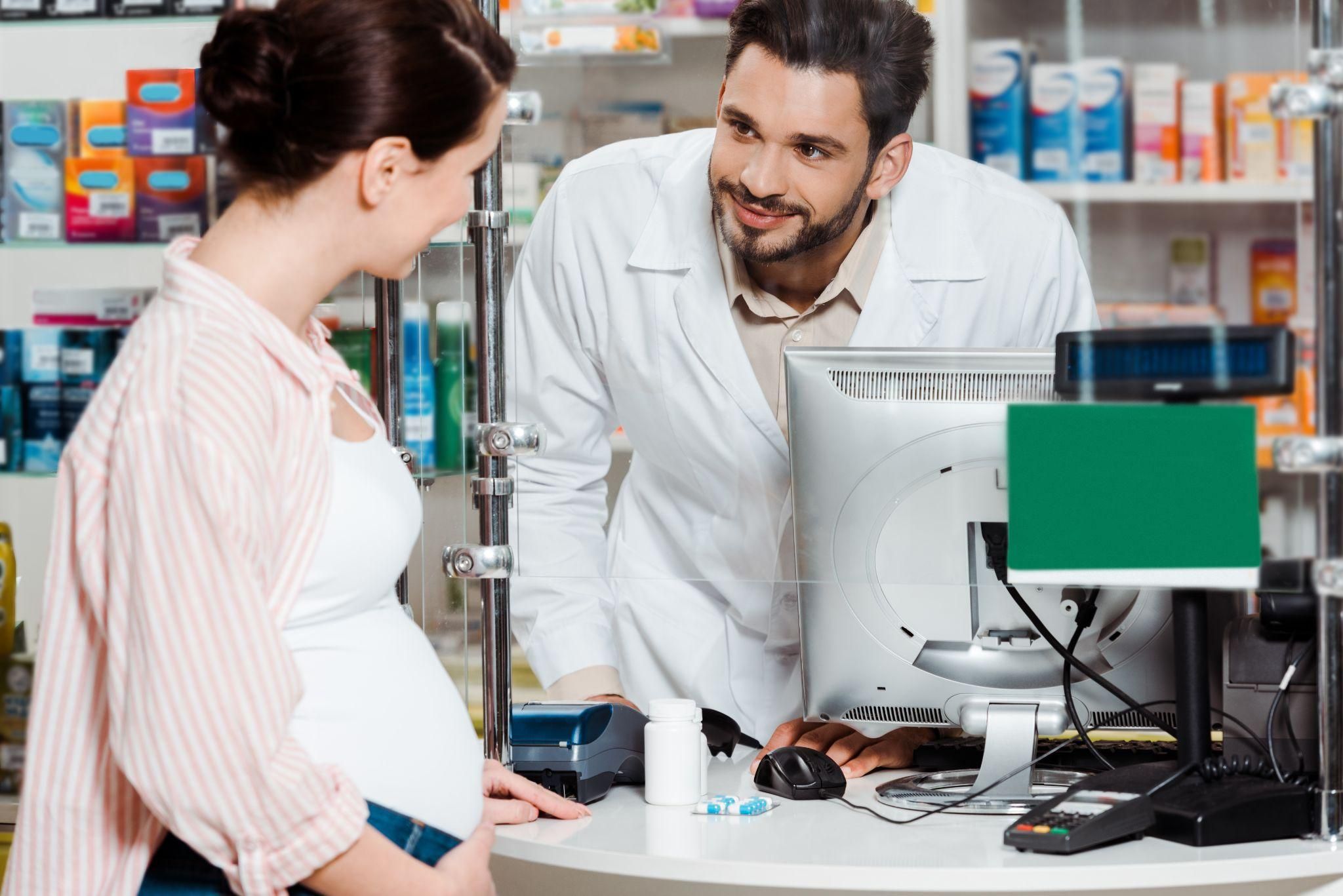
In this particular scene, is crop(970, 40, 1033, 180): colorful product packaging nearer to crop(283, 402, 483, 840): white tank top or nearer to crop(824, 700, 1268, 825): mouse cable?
crop(824, 700, 1268, 825): mouse cable

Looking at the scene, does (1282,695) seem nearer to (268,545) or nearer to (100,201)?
(268,545)

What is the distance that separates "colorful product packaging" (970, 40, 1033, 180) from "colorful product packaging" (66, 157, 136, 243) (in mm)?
1436

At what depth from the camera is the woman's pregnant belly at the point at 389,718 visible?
975 mm

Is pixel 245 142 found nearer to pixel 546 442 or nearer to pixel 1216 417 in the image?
pixel 546 442

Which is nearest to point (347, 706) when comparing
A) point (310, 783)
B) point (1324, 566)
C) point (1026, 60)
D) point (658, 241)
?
A: point (310, 783)

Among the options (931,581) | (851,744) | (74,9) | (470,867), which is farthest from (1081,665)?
(74,9)

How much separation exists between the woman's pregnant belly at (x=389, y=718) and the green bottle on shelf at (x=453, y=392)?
16.4 inches

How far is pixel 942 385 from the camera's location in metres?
1.37

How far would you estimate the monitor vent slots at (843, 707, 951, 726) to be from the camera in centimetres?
143

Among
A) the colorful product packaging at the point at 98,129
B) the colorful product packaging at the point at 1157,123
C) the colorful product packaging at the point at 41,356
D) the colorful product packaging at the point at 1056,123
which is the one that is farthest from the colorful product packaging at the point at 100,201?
the colorful product packaging at the point at 1157,123

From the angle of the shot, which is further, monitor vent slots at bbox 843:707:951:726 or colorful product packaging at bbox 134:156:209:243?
colorful product packaging at bbox 134:156:209:243

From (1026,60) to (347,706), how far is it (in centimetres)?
98

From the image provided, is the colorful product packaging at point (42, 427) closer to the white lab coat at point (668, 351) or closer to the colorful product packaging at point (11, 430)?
the colorful product packaging at point (11, 430)

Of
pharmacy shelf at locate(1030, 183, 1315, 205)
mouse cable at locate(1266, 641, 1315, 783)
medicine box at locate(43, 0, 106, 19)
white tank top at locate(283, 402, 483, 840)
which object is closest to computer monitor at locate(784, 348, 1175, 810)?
mouse cable at locate(1266, 641, 1315, 783)
